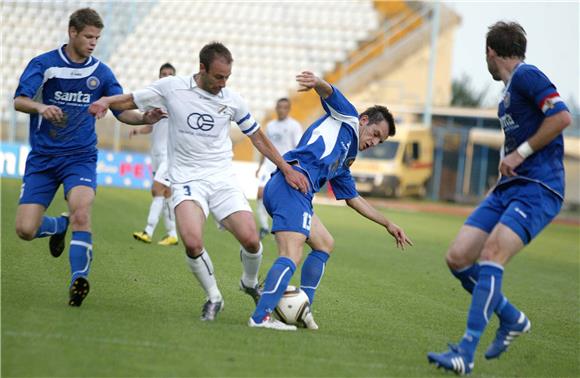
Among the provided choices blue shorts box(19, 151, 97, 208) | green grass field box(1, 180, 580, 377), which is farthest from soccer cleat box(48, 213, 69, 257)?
blue shorts box(19, 151, 97, 208)

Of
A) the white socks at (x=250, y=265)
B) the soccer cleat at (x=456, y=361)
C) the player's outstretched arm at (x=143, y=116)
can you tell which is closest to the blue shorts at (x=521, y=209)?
the soccer cleat at (x=456, y=361)

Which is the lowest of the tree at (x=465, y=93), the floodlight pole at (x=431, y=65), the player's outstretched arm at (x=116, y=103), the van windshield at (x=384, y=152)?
the tree at (x=465, y=93)

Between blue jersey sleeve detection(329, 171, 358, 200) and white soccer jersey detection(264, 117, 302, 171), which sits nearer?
blue jersey sleeve detection(329, 171, 358, 200)

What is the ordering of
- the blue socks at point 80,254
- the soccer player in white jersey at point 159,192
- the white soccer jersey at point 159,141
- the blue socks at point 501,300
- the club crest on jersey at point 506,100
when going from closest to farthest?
the club crest on jersey at point 506,100 → the blue socks at point 501,300 → the blue socks at point 80,254 → the soccer player in white jersey at point 159,192 → the white soccer jersey at point 159,141

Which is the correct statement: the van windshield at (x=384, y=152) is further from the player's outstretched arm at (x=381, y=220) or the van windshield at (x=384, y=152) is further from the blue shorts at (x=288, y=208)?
the blue shorts at (x=288, y=208)

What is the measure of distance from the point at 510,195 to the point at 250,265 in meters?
2.30

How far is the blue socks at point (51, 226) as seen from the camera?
8.42 metres

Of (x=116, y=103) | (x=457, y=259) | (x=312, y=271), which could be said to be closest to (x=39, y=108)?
(x=116, y=103)

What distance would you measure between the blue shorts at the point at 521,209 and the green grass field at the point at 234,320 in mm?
1024

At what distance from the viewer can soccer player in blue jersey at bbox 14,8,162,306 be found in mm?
7668

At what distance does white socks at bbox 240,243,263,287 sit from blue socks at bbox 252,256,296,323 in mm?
521

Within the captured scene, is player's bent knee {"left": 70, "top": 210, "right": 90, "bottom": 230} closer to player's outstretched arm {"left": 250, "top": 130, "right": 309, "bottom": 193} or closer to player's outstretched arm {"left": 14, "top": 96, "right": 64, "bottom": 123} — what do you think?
player's outstretched arm {"left": 14, "top": 96, "right": 64, "bottom": 123}

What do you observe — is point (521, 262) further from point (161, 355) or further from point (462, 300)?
point (161, 355)

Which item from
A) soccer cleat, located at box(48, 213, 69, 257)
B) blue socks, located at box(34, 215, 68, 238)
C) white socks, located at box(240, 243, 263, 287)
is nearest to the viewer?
white socks, located at box(240, 243, 263, 287)
